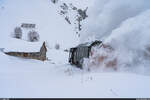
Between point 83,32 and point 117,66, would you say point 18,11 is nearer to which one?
point 83,32

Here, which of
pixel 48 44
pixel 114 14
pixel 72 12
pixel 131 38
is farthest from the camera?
pixel 72 12

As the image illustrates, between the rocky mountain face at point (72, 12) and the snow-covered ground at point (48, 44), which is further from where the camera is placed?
the rocky mountain face at point (72, 12)

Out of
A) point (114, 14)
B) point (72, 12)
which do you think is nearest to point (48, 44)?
point (114, 14)

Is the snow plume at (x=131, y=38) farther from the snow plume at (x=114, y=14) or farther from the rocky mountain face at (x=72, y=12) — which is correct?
the rocky mountain face at (x=72, y=12)

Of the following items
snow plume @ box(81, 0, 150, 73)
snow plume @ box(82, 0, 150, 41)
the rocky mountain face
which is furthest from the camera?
the rocky mountain face

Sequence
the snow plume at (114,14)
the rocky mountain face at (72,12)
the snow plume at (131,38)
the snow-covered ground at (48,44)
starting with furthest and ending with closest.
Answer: the rocky mountain face at (72,12) < the snow plume at (114,14) < the snow plume at (131,38) < the snow-covered ground at (48,44)

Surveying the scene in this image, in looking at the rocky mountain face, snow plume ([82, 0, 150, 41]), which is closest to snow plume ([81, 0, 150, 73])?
snow plume ([82, 0, 150, 41])

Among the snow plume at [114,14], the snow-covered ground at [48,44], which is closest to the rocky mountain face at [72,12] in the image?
the snow-covered ground at [48,44]

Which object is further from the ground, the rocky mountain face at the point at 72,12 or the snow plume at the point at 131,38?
the rocky mountain face at the point at 72,12

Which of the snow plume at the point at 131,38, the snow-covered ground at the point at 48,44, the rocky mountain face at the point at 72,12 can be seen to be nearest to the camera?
A: the snow-covered ground at the point at 48,44

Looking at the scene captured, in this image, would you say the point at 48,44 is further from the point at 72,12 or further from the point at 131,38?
the point at 72,12

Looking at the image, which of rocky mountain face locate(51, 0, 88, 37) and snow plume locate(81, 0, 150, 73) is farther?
rocky mountain face locate(51, 0, 88, 37)

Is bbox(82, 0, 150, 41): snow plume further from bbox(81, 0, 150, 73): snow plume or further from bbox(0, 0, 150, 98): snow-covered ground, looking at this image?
bbox(0, 0, 150, 98): snow-covered ground

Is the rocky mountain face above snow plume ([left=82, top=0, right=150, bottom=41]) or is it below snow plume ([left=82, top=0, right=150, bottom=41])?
above
